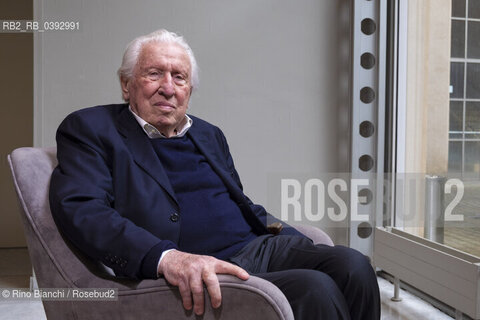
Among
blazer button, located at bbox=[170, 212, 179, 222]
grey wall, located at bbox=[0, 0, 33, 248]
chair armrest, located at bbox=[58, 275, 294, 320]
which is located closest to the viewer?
chair armrest, located at bbox=[58, 275, 294, 320]

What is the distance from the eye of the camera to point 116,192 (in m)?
1.62

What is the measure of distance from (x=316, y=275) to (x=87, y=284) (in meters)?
0.58

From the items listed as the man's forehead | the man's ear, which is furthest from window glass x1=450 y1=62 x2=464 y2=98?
the man's ear

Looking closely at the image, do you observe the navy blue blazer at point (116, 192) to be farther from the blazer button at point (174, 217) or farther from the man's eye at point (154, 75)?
the man's eye at point (154, 75)

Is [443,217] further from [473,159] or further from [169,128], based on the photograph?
[169,128]

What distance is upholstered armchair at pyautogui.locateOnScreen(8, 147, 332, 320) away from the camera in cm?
A: 124

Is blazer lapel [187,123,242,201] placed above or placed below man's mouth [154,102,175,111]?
below

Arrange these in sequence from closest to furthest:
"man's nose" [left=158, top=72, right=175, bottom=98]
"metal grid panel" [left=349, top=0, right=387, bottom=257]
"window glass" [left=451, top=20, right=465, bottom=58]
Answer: "man's nose" [left=158, top=72, right=175, bottom=98] < "window glass" [left=451, top=20, right=465, bottom=58] < "metal grid panel" [left=349, top=0, right=387, bottom=257]

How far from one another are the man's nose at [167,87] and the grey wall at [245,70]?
58.4 inches

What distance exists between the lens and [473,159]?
2.64m

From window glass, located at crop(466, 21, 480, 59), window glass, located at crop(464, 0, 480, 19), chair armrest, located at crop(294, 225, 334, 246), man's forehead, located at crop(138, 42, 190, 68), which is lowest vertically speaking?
chair armrest, located at crop(294, 225, 334, 246)

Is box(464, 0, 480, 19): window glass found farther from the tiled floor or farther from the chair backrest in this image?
the chair backrest

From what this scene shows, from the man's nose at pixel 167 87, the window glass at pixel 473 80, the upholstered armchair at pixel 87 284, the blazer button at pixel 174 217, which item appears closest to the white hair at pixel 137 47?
the man's nose at pixel 167 87

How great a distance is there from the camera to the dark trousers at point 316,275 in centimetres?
139
